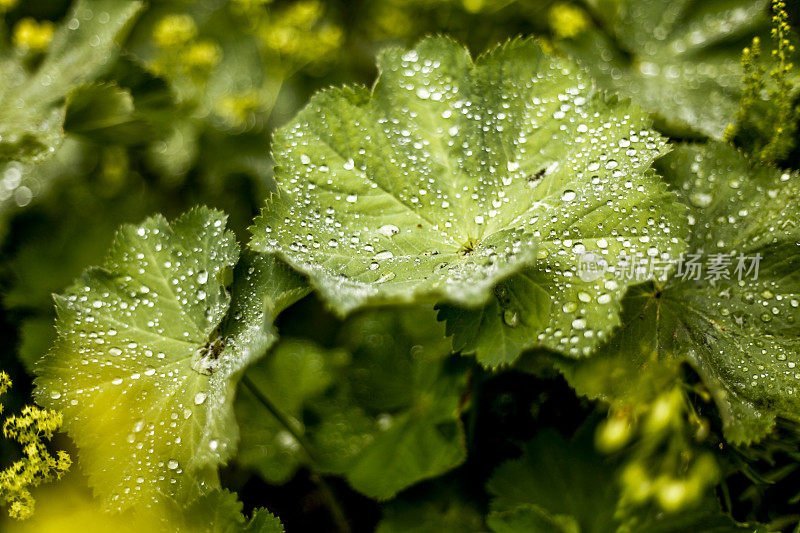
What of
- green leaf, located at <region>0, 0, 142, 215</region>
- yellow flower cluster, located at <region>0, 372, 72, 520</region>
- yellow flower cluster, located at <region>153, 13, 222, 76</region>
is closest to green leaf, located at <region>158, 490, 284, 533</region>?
yellow flower cluster, located at <region>0, 372, 72, 520</region>

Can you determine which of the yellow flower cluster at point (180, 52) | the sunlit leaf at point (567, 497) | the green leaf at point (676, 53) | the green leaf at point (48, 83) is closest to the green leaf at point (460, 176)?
the sunlit leaf at point (567, 497)

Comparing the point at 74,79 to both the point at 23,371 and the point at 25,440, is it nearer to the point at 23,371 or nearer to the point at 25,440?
the point at 23,371

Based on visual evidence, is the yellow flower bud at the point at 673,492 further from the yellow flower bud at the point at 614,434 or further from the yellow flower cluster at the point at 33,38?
the yellow flower cluster at the point at 33,38

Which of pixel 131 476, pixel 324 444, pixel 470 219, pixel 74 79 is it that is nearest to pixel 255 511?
pixel 131 476

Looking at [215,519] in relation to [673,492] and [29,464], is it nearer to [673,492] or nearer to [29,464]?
[29,464]

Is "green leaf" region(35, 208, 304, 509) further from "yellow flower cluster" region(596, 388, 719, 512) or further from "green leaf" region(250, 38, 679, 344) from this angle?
"yellow flower cluster" region(596, 388, 719, 512)

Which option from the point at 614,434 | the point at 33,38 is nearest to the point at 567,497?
the point at 614,434

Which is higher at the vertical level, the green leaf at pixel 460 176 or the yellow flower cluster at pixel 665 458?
the green leaf at pixel 460 176
